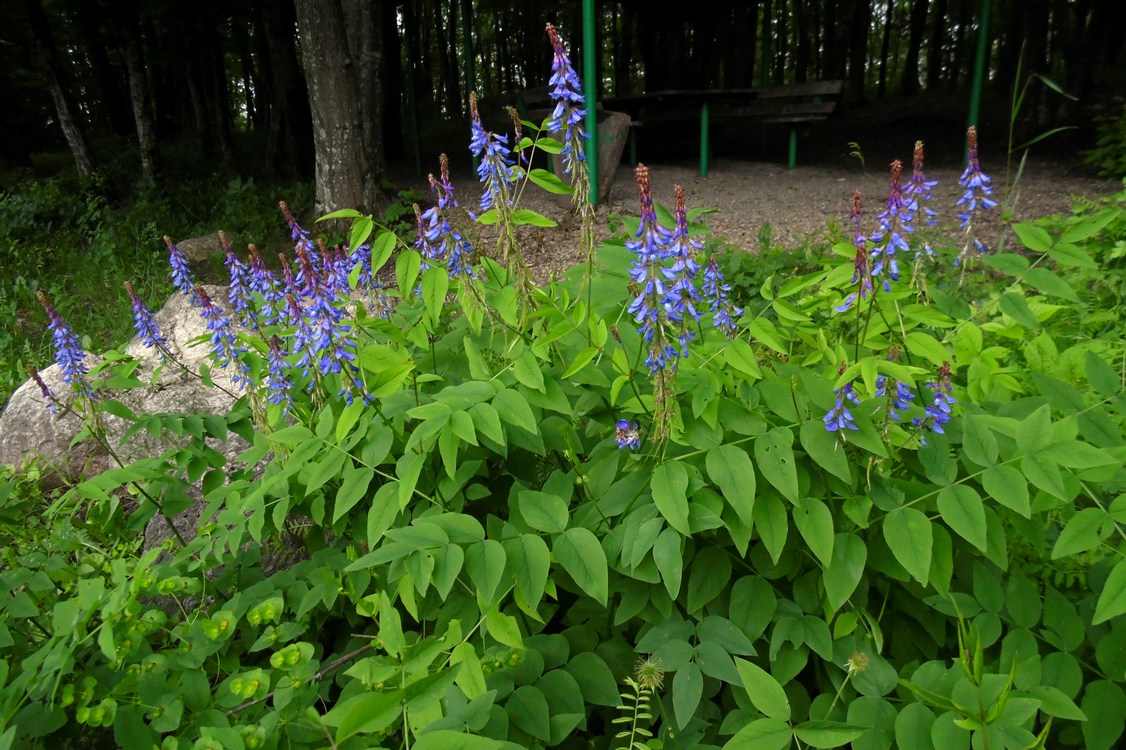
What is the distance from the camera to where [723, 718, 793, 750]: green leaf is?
3.96 ft

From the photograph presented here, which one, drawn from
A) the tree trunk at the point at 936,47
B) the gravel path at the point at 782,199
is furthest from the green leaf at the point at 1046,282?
the tree trunk at the point at 936,47

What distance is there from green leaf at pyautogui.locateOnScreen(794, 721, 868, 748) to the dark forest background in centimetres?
311

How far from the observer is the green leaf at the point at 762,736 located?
3.96ft

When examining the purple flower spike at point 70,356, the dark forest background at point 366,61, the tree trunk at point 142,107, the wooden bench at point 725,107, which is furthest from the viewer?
the tree trunk at point 142,107

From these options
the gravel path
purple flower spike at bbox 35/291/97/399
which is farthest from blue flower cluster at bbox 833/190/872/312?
the gravel path

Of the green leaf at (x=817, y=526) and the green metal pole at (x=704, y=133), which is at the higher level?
the green metal pole at (x=704, y=133)

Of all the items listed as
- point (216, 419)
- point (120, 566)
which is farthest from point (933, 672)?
point (216, 419)

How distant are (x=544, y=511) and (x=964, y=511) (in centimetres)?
87

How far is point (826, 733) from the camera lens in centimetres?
119

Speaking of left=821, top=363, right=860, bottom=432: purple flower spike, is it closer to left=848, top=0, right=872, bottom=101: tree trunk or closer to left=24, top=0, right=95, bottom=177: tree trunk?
left=24, top=0, right=95, bottom=177: tree trunk

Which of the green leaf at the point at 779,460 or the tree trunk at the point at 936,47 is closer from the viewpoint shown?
the green leaf at the point at 779,460

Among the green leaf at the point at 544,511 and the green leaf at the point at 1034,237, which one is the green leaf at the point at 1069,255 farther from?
the green leaf at the point at 544,511

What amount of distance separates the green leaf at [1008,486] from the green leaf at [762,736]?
2.02ft

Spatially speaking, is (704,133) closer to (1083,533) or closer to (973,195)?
(973,195)
